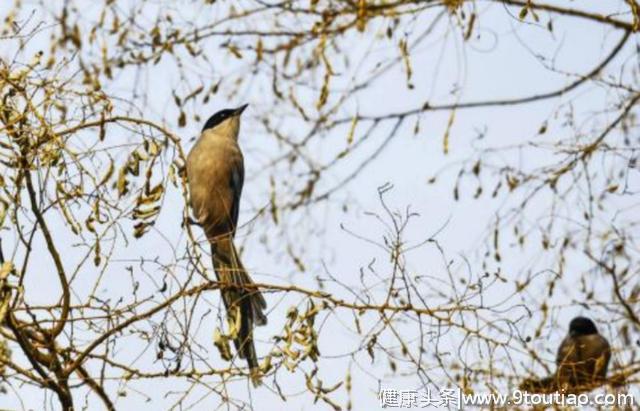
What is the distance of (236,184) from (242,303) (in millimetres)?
2090

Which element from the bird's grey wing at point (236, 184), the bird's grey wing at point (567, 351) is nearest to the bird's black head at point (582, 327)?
the bird's grey wing at point (567, 351)

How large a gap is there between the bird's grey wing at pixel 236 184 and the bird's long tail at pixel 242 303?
1.04 m

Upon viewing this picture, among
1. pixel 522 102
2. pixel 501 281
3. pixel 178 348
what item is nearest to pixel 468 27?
pixel 501 281

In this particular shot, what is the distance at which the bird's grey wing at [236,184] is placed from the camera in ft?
21.1

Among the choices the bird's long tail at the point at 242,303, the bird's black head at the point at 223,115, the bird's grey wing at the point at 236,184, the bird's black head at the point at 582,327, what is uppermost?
the bird's black head at the point at 223,115

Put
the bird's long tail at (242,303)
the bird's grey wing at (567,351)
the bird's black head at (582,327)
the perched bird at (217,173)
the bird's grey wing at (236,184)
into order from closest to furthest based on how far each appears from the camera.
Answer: the bird's long tail at (242,303), the bird's grey wing at (567,351), the perched bird at (217,173), the bird's grey wing at (236,184), the bird's black head at (582,327)

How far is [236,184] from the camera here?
6477 millimetres

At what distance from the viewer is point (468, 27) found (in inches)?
195

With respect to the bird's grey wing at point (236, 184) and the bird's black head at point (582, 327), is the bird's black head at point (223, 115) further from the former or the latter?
the bird's black head at point (582, 327)

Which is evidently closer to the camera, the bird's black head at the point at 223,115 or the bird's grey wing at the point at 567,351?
the bird's grey wing at the point at 567,351

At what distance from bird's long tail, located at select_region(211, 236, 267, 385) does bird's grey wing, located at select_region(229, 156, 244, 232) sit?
3.43ft

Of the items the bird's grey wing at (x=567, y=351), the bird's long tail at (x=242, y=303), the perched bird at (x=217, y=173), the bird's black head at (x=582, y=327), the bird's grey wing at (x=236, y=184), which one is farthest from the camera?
the bird's black head at (x=582, y=327)

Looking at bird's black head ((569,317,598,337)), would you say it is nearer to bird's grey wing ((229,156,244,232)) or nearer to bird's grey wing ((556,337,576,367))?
bird's grey wing ((556,337,576,367))

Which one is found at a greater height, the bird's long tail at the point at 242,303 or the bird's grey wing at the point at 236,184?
the bird's grey wing at the point at 236,184
